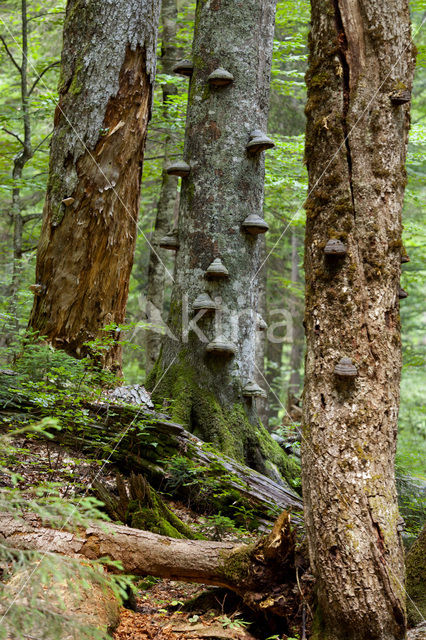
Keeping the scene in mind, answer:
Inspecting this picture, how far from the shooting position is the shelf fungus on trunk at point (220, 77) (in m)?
6.43

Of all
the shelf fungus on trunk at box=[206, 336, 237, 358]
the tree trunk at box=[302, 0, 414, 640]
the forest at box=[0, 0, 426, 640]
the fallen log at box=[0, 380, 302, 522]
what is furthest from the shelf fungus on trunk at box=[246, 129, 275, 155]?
the fallen log at box=[0, 380, 302, 522]

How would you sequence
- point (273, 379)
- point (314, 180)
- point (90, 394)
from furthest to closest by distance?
point (273, 379) < point (90, 394) < point (314, 180)

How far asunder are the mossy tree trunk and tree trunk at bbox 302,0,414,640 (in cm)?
272

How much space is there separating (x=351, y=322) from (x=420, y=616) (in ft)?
7.00

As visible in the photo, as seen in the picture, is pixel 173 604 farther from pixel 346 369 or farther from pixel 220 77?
pixel 220 77

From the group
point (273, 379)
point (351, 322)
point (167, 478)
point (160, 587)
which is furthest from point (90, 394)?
point (273, 379)

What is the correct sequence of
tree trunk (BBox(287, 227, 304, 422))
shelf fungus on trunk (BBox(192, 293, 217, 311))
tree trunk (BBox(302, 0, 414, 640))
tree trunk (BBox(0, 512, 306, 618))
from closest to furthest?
tree trunk (BBox(302, 0, 414, 640))
tree trunk (BBox(0, 512, 306, 618))
shelf fungus on trunk (BBox(192, 293, 217, 311))
tree trunk (BBox(287, 227, 304, 422))

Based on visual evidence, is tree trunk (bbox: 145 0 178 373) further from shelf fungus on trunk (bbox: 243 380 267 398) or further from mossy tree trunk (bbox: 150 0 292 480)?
shelf fungus on trunk (bbox: 243 380 267 398)

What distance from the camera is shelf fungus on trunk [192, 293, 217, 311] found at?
20.0ft

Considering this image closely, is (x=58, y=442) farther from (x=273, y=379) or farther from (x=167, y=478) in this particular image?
(x=273, y=379)

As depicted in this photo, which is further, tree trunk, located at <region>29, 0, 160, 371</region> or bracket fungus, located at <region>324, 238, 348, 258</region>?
tree trunk, located at <region>29, 0, 160, 371</region>

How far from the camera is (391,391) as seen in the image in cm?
334

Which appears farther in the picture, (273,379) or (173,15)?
(273,379)

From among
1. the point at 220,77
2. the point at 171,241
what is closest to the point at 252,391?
the point at 171,241
